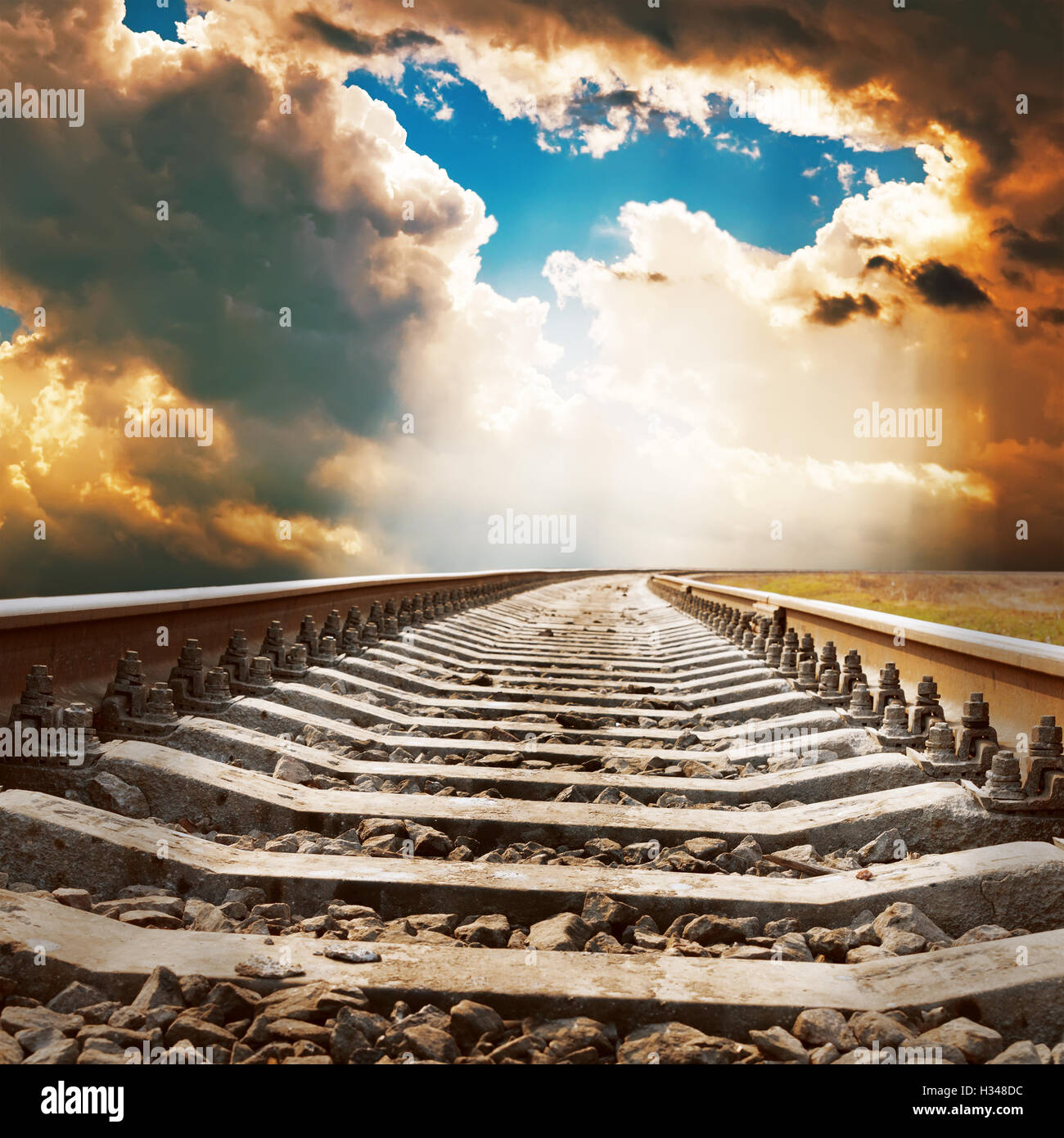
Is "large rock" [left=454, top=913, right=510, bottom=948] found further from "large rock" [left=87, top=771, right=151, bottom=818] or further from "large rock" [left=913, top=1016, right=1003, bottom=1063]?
"large rock" [left=87, top=771, right=151, bottom=818]

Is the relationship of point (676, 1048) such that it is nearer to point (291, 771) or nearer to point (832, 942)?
point (832, 942)

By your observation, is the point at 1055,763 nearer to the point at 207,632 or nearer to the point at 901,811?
the point at 901,811

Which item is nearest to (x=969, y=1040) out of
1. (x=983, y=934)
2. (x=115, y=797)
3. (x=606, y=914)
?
(x=983, y=934)

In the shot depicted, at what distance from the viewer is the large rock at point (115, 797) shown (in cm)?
304

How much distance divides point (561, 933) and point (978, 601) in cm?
2211

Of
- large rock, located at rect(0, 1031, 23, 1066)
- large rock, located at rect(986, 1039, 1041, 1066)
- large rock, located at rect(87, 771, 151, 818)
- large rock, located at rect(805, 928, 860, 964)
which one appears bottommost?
large rock, located at rect(805, 928, 860, 964)

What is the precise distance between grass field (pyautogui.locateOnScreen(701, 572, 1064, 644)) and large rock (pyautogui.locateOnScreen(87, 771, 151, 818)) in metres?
6.23

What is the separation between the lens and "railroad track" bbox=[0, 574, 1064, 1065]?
6.04 ft

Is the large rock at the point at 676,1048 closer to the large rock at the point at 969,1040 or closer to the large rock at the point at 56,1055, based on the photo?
the large rock at the point at 969,1040

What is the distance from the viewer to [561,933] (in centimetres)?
229

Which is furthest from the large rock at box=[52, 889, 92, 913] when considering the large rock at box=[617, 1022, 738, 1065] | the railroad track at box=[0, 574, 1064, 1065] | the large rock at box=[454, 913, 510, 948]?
the large rock at box=[617, 1022, 738, 1065]

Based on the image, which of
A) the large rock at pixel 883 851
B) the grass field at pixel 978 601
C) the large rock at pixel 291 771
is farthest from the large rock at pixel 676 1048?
the grass field at pixel 978 601
